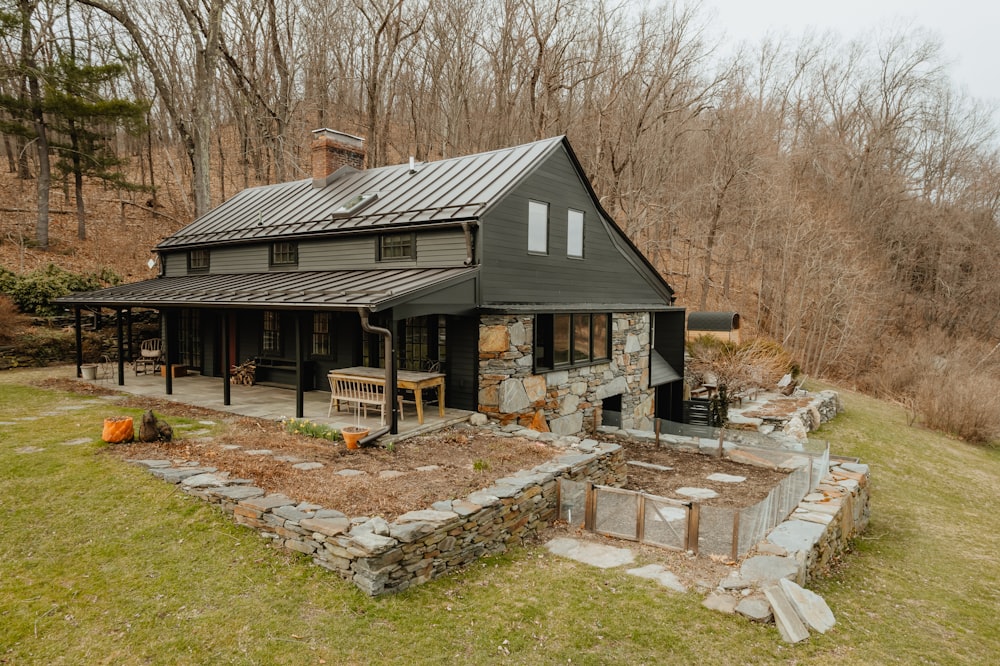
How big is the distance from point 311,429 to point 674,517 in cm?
572

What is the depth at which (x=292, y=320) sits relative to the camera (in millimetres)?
13258

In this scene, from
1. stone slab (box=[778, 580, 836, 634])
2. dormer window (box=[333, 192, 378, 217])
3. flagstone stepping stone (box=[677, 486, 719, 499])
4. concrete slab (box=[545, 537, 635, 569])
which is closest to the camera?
stone slab (box=[778, 580, 836, 634])

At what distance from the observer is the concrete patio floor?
31.5ft

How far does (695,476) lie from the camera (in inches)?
393

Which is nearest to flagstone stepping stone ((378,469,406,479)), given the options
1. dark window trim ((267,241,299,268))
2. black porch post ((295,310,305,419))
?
black porch post ((295,310,305,419))

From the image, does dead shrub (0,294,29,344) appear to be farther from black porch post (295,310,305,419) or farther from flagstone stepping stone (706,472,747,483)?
flagstone stepping stone (706,472,747,483)

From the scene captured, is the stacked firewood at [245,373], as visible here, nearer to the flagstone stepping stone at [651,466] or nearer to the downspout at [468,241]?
the downspout at [468,241]

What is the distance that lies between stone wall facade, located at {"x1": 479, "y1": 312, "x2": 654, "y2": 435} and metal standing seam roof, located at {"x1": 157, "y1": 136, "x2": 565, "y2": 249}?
7.79 feet

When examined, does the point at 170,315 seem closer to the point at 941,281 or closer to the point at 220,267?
the point at 220,267

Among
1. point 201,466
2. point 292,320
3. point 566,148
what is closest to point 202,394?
point 292,320

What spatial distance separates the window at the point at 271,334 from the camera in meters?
13.6

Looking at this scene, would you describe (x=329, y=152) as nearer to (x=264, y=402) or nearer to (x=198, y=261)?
(x=198, y=261)

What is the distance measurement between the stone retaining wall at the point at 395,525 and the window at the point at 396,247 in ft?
18.4

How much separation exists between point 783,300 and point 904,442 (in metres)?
10.9
